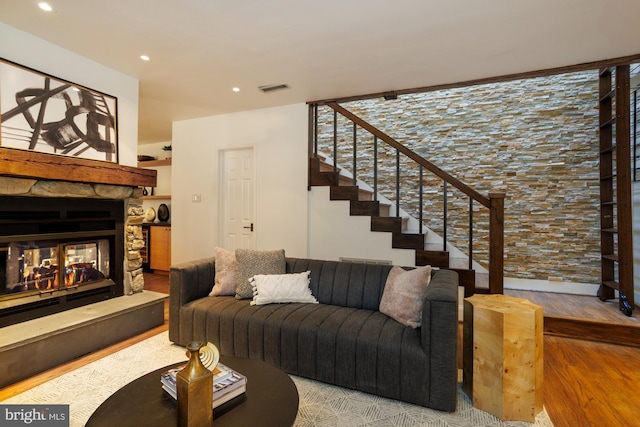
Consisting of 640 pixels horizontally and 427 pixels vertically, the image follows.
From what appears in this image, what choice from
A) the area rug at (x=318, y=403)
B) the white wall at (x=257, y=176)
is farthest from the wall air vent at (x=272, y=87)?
the area rug at (x=318, y=403)

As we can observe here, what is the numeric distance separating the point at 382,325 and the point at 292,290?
0.80m

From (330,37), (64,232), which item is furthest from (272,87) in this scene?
(64,232)

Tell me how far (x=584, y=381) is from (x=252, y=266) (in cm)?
257

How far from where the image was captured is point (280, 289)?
2.59m

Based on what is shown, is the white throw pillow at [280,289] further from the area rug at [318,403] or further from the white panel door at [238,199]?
the white panel door at [238,199]

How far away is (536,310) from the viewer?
1.80m

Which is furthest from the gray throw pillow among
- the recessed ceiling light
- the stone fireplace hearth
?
the recessed ceiling light

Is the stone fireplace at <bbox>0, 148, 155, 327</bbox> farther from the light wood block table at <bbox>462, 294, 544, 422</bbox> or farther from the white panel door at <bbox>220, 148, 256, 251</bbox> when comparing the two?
the light wood block table at <bbox>462, 294, 544, 422</bbox>

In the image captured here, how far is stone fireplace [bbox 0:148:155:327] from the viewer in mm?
2479

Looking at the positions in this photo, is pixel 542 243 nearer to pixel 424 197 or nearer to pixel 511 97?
pixel 424 197

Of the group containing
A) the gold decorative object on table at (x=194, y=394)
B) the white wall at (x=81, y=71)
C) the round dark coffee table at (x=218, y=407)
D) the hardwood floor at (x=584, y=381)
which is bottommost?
the hardwood floor at (x=584, y=381)

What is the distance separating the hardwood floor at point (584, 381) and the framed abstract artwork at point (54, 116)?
1.72 metres

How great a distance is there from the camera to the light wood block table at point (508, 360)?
177 cm

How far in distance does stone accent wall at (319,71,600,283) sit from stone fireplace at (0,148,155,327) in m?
3.29
